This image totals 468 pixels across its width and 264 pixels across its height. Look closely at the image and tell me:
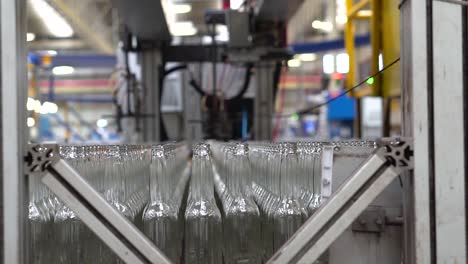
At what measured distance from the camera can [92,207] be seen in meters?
0.81

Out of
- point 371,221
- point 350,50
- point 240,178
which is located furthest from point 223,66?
point 371,221

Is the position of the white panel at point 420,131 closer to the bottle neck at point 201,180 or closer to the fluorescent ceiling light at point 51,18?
the bottle neck at point 201,180

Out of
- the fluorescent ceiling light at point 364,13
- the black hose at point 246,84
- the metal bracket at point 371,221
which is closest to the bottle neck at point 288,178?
the metal bracket at point 371,221

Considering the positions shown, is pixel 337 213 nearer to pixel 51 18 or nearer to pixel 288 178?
pixel 288 178

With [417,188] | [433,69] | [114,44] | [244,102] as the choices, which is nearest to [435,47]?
[433,69]

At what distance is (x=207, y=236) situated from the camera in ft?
3.17

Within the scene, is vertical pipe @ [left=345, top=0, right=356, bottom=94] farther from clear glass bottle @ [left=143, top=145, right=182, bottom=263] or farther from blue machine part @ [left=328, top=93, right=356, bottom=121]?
Answer: blue machine part @ [left=328, top=93, right=356, bottom=121]

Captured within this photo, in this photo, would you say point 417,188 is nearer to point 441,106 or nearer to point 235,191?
point 441,106

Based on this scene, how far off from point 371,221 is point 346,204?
0.17m

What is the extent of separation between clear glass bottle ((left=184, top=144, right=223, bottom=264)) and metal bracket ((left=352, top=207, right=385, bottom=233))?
0.27 m

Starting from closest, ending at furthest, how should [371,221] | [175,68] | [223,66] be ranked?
[371,221] → [175,68] → [223,66]

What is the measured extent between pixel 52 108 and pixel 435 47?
7370mm

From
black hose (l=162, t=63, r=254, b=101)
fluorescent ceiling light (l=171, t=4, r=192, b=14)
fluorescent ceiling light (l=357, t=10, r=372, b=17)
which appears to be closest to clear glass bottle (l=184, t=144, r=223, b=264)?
black hose (l=162, t=63, r=254, b=101)

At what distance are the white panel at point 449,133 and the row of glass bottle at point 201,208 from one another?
245mm
